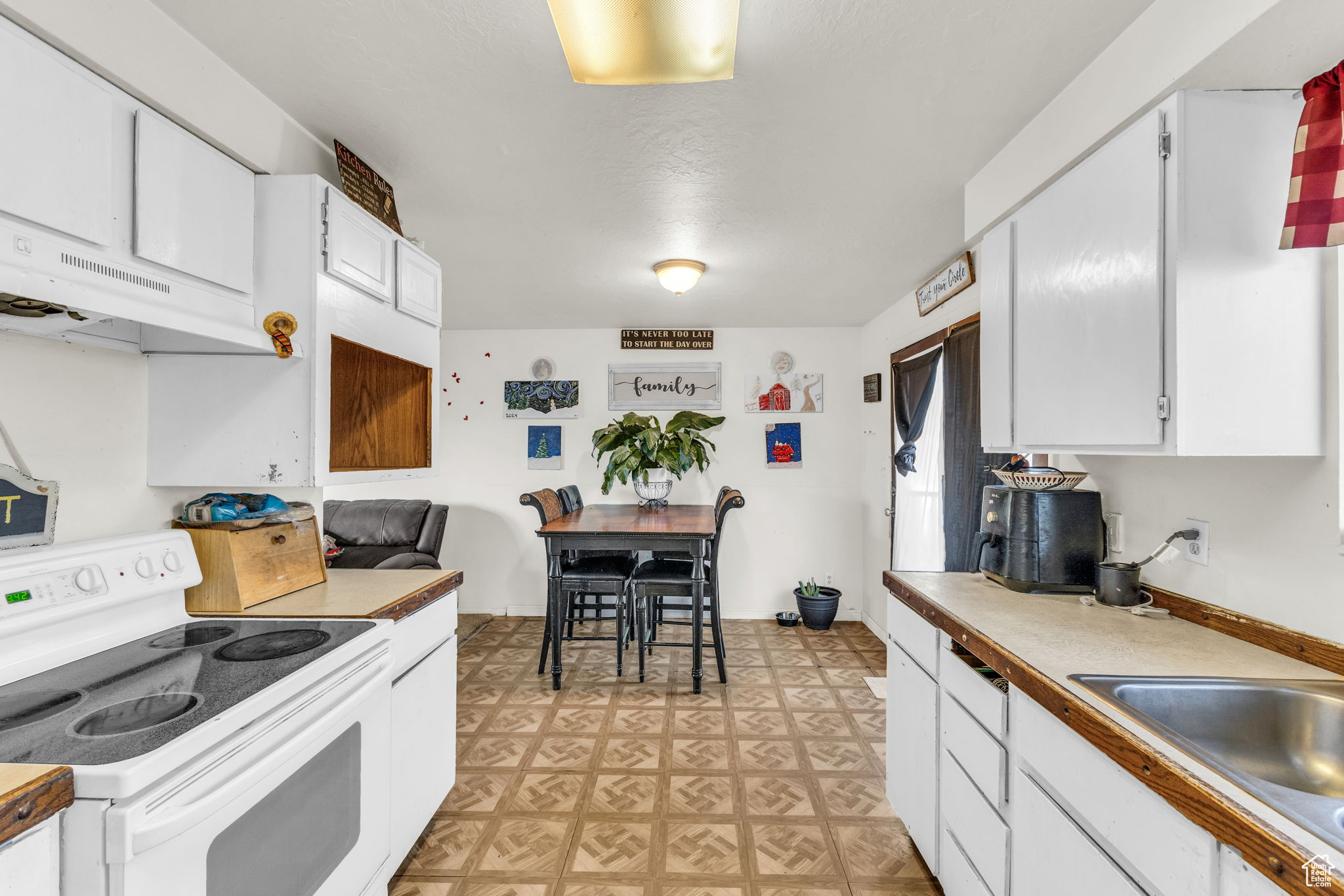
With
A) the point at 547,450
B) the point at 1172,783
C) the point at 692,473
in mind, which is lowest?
the point at 1172,783

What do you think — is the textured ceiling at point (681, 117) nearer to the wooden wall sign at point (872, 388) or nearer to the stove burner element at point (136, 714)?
the wooden wall sign at point (872, 388)

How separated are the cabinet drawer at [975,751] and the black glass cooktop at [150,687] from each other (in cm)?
154

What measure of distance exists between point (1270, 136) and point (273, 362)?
2.35 meters

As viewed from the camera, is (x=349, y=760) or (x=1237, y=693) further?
(x=349, y=760)

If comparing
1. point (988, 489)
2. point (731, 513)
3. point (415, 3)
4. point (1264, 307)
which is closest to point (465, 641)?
point (731, 513)

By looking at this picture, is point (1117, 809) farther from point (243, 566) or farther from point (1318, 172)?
point (243, 566)

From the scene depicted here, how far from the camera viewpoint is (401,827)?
1720 mm

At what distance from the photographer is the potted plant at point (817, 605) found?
14.0 ft

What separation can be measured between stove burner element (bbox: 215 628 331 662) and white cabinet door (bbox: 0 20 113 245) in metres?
0.89

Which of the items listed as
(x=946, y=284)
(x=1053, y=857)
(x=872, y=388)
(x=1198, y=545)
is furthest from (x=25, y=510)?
(x=872, y=388)

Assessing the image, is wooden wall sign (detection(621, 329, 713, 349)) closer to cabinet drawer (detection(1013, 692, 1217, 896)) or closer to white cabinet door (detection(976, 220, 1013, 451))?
white cabinet door (detection(976, 220, 1013, 451))

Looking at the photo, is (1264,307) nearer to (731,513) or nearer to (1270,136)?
(1270,136)

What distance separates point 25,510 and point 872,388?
4189 mm

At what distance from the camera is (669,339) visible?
462cm
